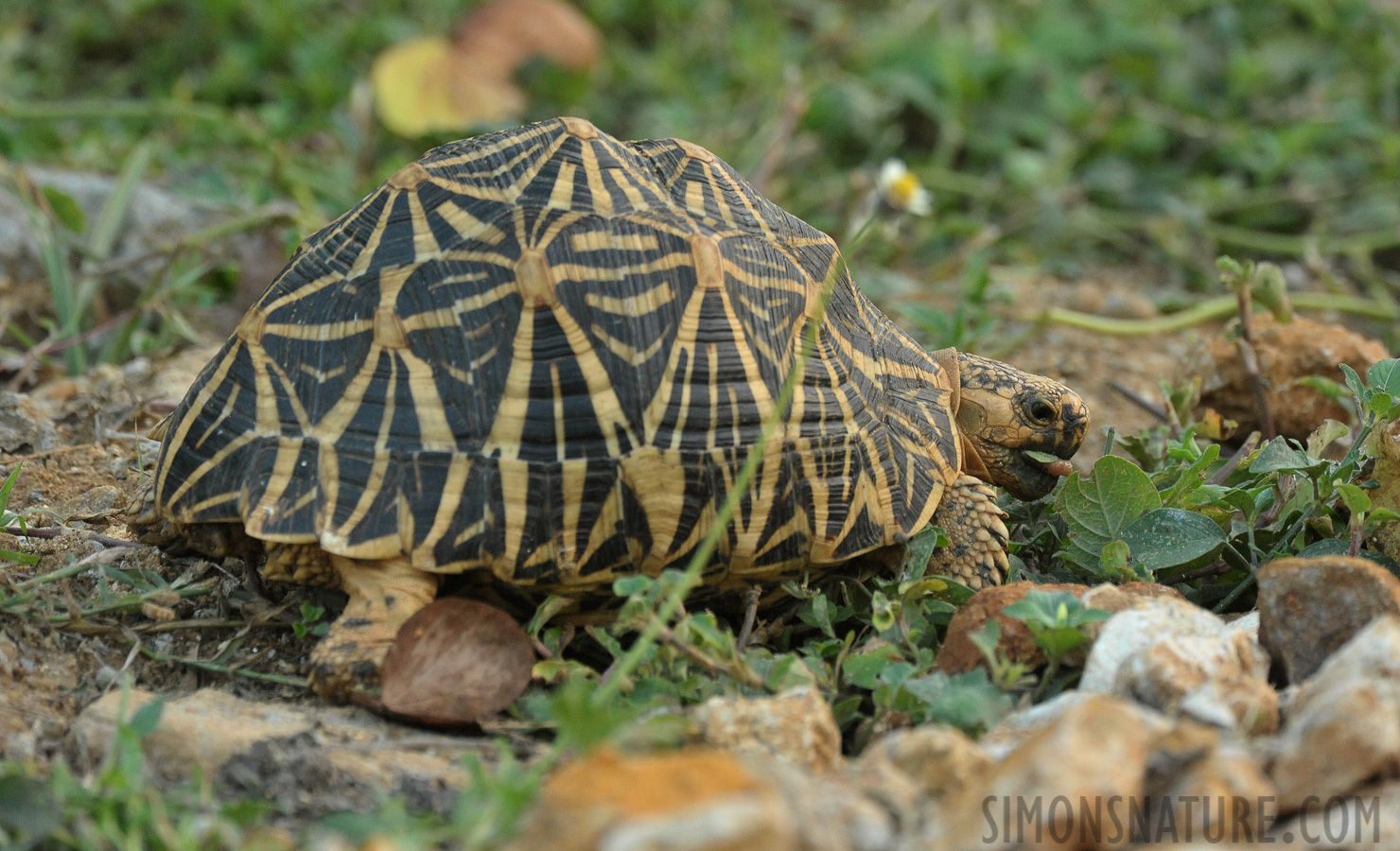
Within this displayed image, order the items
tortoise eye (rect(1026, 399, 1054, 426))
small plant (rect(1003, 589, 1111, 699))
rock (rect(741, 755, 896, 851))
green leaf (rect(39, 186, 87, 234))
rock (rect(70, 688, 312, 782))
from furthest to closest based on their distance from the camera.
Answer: green leaf (rect(39, 186, 87, 234)), tortoise eye (rect(1026, 399, 1054, 426)), small plant (rect(1003, 589, 1111, 699)), rock (rect(70, 688, 312, 782)), rock (rect(741, 755, 896, 851))

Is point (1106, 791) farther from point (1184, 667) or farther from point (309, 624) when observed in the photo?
point (309, 624)

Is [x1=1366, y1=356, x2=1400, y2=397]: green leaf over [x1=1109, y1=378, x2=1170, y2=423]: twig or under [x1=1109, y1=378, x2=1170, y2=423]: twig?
over

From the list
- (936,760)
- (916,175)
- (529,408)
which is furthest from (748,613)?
(916,175)

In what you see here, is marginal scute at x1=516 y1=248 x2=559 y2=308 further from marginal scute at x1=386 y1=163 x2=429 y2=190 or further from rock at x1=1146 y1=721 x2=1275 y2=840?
rock at x1=1146 y1=721 x2=1275 y2=840

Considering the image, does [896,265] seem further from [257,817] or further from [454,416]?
[257,817]

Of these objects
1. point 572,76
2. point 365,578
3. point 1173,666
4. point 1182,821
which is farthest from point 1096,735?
point 572,76

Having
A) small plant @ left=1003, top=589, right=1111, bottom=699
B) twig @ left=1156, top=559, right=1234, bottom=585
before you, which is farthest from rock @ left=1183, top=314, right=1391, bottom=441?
small plant @ left=1003, top=589, right=1111, bottom=699
